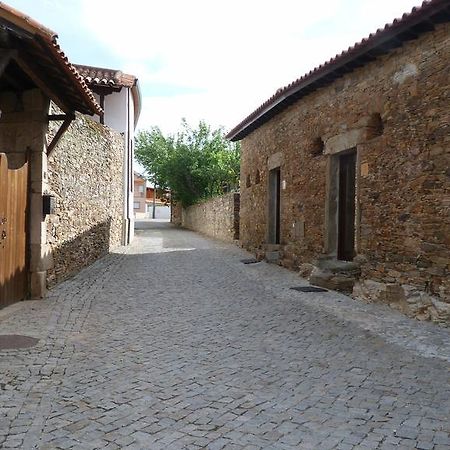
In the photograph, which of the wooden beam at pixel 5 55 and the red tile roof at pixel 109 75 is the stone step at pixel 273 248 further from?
the wooden beam at pixel 5 55

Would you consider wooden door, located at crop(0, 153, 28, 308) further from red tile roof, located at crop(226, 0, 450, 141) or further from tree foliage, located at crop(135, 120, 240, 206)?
→ tree foliage, located at crop(135, 120, 240, 206)

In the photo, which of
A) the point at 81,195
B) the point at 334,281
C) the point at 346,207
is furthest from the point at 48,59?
the point at 346,207

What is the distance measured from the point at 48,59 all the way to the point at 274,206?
8223 millimetres

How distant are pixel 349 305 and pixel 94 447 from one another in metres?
5.03

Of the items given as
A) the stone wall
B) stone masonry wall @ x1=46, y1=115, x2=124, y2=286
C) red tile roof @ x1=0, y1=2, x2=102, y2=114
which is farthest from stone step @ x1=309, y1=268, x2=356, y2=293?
the stone wall

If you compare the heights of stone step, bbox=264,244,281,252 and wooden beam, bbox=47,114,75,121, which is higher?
wooden beam, bbox=47,114,75,121

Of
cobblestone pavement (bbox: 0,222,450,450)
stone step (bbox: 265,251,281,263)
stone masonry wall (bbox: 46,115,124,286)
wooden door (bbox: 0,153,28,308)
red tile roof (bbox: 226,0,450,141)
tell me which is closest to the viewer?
cobblestone pavement (bbox: 0,222,450,450)

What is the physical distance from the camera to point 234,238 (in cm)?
1761

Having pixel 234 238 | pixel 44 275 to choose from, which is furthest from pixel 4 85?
pixel 234 238

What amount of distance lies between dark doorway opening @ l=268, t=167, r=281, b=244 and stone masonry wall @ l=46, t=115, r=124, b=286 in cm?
454

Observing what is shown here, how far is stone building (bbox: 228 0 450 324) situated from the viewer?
5812 mm

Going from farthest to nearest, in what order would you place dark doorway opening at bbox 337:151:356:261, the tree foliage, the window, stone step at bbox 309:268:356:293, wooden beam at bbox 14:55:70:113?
the tree foliage < the window < dark doorway opening at bbox 337:151:356:261 < stone step at bbox 309:268:356:293 < wooden beam at bbox 14:55:70:113

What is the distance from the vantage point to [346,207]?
877 cm

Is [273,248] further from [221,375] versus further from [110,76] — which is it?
[110,76]
